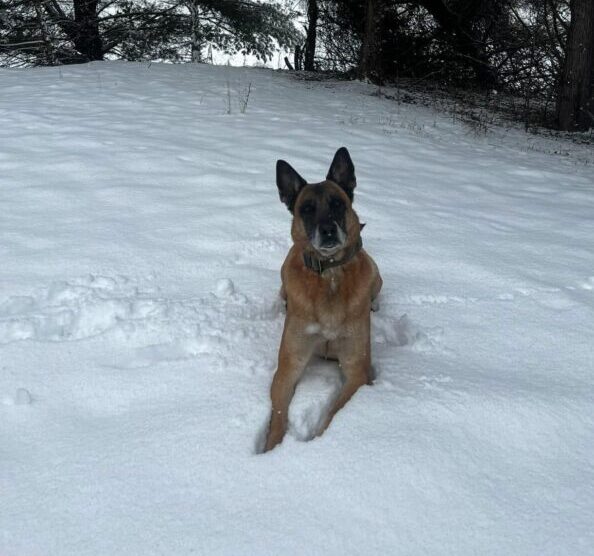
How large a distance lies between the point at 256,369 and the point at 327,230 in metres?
0.83

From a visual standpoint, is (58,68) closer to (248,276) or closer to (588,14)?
(248,276)

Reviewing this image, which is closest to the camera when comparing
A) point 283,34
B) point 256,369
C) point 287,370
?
Answer: point 287,370

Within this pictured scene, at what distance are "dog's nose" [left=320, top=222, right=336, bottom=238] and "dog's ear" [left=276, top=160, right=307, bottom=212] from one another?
49cm

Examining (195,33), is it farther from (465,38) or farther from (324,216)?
(324,216)

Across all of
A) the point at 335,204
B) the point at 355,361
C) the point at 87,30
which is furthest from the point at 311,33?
the point at 355,361

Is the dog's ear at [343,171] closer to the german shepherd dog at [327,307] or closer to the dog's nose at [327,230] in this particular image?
the german shepherd dog at [327,307]

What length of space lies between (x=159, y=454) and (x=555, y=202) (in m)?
5.07

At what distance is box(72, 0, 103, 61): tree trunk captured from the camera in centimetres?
1415

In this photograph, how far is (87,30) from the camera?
571 inches

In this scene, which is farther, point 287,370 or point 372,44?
point 372,44

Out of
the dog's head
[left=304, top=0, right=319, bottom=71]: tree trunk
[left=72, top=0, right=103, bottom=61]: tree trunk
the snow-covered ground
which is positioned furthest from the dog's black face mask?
[left=304, top=0, right=319, bottom=71]: tree trunk

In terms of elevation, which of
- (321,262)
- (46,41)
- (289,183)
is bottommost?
(321,262)

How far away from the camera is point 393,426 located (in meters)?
2.21

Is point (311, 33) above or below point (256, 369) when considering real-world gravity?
above
